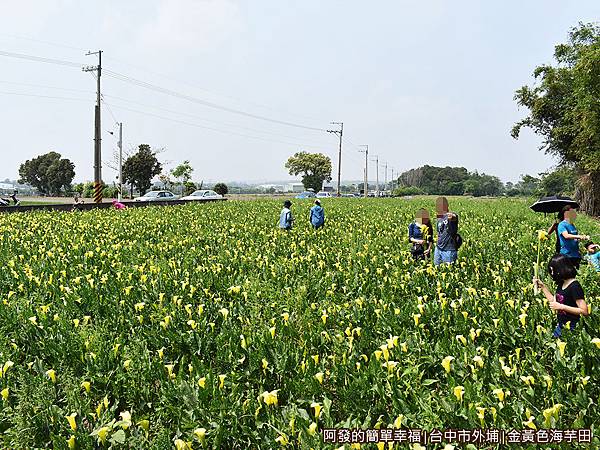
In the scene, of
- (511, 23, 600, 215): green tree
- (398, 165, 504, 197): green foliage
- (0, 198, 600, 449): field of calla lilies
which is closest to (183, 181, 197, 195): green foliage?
(511, 23, 600, 215): green tree

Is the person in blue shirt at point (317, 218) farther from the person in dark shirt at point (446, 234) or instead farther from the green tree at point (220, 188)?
the green tree at point (220, 188)

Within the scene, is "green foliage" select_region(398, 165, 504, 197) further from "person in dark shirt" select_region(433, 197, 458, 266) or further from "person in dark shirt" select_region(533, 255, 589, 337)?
"person in dark shirt" select_region(533, 255, 589, 337)

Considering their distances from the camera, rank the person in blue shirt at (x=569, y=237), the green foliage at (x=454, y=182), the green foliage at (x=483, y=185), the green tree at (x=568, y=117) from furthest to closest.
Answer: the green foliage at (x=454, y=182), the green foliage at (x=483, y=185), the green tree at (x=568, y=117), the person in blue shirt at (x=569, y=237)

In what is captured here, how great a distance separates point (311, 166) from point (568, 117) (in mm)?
50557

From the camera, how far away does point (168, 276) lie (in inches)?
299

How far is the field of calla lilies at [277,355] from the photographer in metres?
3.39

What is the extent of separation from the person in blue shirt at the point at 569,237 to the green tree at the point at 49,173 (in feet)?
243

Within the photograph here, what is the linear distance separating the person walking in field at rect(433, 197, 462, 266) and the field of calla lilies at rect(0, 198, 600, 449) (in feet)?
0.94

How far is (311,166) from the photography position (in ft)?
249

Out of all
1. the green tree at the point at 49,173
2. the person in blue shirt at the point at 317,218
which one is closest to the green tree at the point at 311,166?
the green tree at the point at 49,173

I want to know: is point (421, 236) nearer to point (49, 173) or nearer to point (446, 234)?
point (446, 234)

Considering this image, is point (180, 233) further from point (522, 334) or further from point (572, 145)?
point (572, 145)

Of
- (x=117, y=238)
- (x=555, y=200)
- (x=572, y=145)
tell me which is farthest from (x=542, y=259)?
(x=572, y=145)

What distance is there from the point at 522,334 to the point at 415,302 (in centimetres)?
135
